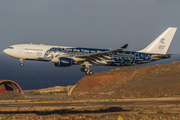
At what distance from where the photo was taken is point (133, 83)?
52.2 metres

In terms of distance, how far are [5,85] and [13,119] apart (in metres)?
52.8

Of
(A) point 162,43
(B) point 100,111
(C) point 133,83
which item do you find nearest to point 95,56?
(C) point 133,83

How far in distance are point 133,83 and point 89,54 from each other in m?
12.2

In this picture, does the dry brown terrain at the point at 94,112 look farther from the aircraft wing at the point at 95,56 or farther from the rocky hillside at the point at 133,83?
the aircraft wing at the point at 95,56

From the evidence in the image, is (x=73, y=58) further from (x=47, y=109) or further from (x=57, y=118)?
(x=57, y=118)

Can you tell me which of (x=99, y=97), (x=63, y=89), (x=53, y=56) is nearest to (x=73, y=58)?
(x=53, y=56)

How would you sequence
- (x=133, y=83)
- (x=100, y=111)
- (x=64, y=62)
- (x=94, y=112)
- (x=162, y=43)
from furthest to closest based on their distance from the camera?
(x=162, y=43)
(x=133, y=83)
(x=64, y=62)
(x=100, y=111)
(x=94, y=112)

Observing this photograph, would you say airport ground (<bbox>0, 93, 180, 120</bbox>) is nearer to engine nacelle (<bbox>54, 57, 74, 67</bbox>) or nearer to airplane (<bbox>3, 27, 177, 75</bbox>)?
engine nacelle (<bbox>54, 57, 74, 67</bbox>)

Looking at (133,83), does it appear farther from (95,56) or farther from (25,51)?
(25,51)

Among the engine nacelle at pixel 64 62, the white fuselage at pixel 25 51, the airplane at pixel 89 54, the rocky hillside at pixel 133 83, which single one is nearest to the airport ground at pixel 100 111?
the rocky hillside at pixel 133 83

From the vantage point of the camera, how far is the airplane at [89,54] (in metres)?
45.9

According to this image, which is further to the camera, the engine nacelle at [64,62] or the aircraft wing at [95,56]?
the aircraft wing at [95,56]

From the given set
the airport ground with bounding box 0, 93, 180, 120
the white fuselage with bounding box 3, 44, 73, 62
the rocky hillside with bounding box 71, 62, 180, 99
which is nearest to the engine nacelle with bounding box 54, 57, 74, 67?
the white fuselage with bounding box 3, 44, 73, 62

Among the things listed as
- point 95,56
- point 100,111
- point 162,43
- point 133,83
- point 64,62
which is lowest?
point 100,111
